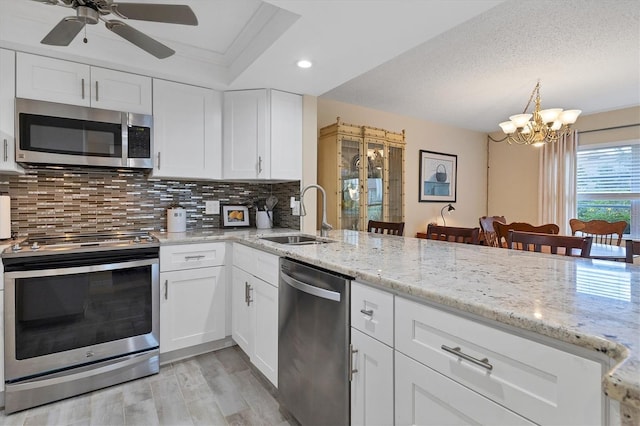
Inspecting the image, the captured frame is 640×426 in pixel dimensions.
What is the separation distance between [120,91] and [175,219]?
3.44 feet

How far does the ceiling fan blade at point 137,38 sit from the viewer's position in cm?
155

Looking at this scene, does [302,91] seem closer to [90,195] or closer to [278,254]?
[278,254]

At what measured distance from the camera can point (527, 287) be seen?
1002mm

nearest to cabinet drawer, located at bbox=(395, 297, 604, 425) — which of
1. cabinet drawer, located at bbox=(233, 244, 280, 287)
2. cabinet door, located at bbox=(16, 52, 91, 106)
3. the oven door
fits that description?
cabinet drawer, located at bbox=(233, 244, 280, 287)

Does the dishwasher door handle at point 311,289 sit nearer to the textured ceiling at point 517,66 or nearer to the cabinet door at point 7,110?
the cabinet door at point 7,110

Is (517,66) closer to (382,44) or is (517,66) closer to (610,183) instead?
(382,44)

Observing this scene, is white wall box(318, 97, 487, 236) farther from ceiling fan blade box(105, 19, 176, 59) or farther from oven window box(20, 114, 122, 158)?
ceiling fan blade box(105, 19, 176, 59)

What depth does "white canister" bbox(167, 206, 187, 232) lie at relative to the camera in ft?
9.06

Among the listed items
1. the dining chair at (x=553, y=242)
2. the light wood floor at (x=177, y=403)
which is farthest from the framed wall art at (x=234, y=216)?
the dining chair at (x=553, y=242)

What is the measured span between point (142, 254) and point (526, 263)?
2.23m

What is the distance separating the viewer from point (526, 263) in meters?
1.39

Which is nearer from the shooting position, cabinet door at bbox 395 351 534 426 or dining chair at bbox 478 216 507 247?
cabinet door at bbox 395 351 534 426

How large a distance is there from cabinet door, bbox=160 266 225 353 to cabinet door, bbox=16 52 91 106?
1388mm

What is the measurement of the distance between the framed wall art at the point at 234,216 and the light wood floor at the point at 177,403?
1.33 m
